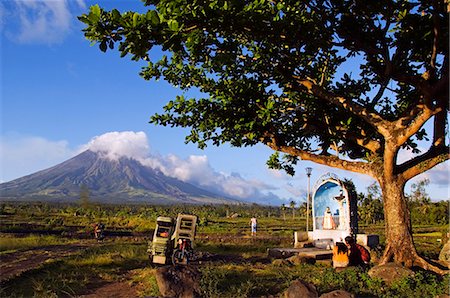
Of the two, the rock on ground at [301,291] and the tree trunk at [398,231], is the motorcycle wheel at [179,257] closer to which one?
the rock on ground at [301,291]

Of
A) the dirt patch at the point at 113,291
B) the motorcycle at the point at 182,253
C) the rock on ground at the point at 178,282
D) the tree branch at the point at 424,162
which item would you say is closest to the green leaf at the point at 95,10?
the rock on ground at the point at 178,282

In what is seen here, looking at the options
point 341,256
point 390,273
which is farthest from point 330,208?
point 390,273

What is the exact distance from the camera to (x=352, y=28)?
483 inches

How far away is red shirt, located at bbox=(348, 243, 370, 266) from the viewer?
44.6 ft

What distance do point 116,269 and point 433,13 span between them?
43.6ft

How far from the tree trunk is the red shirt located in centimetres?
71

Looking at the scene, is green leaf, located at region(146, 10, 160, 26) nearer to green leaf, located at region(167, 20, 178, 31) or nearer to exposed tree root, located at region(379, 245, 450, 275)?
green leaf, located at region(167, 20, 178, 31)

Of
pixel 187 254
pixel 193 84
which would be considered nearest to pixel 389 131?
pixel 193 84

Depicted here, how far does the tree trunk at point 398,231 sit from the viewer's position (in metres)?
13.0

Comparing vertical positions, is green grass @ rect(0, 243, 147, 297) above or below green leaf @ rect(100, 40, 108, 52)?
below

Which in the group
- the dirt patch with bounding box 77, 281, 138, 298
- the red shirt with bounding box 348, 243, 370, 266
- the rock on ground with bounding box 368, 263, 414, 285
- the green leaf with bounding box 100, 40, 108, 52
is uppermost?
the green leaf with bounding box 100, 40, 108, 52

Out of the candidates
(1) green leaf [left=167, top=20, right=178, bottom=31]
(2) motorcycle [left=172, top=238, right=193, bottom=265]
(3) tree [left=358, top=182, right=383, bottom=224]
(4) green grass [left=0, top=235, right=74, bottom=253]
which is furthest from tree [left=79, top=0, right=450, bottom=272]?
(3) tree [left=358, top=182, right=383, bottom=224]

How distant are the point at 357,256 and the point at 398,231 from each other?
1.62 meters

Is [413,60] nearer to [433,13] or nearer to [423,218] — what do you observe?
[433,13]
